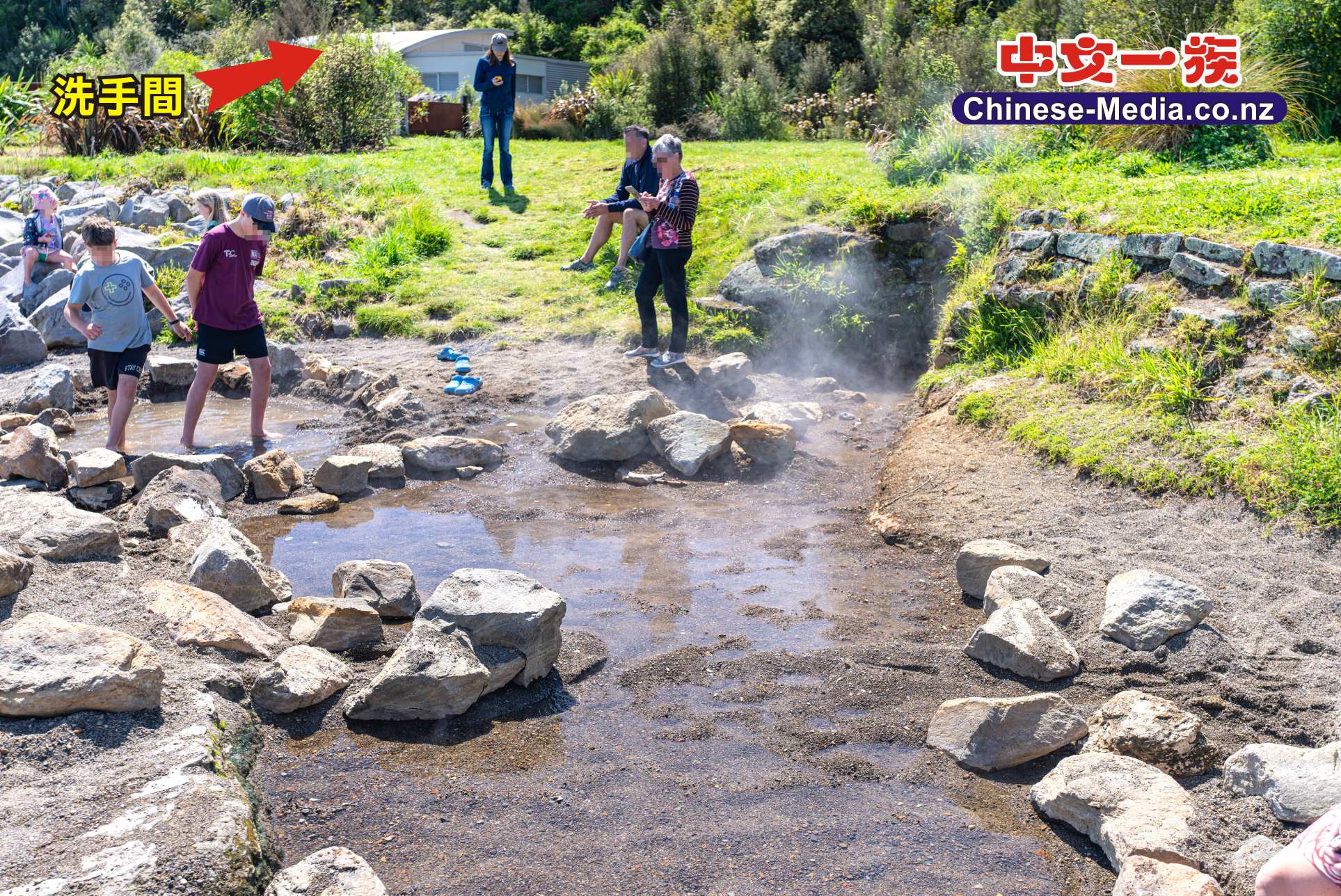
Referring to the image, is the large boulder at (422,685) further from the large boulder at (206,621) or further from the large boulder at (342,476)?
the large boulder at (342,476)

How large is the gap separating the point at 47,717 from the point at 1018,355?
6.89 metres

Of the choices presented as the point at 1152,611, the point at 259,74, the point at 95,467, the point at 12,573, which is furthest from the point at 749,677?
the point at 259,74

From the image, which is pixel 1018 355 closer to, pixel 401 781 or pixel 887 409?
pixel 887 409

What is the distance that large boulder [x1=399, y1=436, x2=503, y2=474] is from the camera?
7.74 m

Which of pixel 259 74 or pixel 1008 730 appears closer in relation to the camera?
pixel 1008 730

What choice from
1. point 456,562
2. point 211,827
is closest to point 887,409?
point 456,562

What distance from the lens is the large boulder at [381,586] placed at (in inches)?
212

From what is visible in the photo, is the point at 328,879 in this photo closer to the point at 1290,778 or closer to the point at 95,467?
the point at 1290,778

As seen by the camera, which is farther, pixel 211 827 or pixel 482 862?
pixel 482 862

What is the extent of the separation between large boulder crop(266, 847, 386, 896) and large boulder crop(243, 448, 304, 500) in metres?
4.23

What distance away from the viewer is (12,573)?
15.4 feet

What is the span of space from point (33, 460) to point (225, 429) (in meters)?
2.04

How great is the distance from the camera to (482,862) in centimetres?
366

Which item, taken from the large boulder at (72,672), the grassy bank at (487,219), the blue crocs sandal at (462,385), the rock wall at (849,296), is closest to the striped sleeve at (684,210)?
the grassy bank at (487,219)
